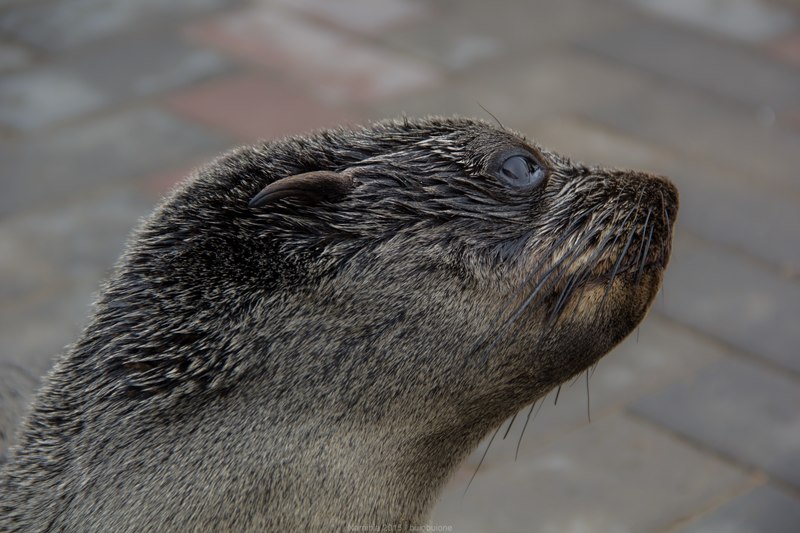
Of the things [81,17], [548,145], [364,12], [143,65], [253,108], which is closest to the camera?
[548,145]

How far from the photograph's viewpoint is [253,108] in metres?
6.84

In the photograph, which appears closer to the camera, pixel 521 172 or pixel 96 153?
pixel 521 172

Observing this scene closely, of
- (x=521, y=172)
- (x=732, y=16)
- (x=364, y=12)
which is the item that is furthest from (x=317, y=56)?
(x=521, y=172)

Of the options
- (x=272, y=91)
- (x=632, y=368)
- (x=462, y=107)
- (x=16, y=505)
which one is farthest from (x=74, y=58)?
(x=16, y=505)

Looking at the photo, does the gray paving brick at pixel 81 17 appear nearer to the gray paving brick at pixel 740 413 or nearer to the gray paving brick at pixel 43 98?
the gray paving brick at pixel 43 98

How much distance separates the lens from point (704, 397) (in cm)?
495

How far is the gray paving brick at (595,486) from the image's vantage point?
432cm

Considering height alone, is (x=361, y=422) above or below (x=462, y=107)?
above

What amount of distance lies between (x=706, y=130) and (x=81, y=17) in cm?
380

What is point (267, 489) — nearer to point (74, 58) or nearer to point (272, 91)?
point (272, 91)

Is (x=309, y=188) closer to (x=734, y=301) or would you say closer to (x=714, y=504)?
(x=714, y=504)

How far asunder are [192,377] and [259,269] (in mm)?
262

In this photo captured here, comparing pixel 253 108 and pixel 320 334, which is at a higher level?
pixel 320 334

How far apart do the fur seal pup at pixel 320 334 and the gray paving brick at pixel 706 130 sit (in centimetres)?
387
